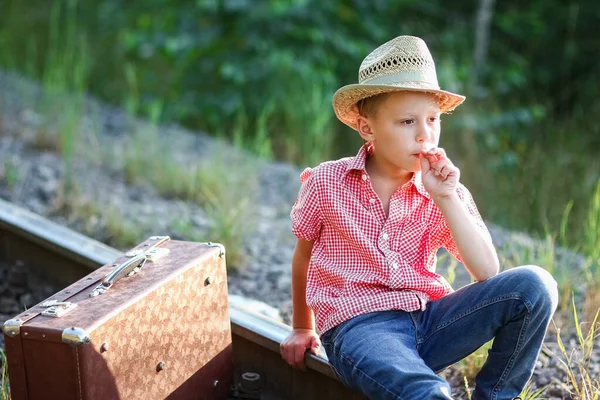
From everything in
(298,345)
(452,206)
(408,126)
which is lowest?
(298,345)

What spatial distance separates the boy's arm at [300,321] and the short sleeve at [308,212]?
10 cm

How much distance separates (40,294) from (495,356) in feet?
7.96

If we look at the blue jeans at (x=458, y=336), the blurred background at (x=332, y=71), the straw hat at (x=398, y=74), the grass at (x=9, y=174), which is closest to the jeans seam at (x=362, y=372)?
the blue jeans at (x=458, y=336)

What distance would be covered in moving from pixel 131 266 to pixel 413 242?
94 centimetres

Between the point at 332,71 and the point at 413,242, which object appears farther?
the point at 332,71

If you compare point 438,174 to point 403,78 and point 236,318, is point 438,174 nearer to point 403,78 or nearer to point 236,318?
point 403,78

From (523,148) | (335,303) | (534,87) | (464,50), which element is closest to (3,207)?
(335,303)

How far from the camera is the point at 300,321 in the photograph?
3113 mm

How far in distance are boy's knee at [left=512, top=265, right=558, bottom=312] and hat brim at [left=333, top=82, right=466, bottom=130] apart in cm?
60

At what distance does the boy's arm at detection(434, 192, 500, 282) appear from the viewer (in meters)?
2.71

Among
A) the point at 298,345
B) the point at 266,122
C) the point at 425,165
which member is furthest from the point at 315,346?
the point at 266,122

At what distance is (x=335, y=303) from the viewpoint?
2844 millimetres

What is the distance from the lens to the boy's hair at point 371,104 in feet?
9.23

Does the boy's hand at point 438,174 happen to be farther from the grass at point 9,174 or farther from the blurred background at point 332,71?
the grass at point 9,174
